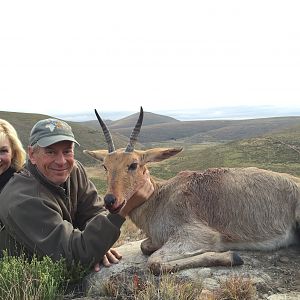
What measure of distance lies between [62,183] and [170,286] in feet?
8.13

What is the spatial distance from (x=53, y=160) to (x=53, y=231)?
1042mm

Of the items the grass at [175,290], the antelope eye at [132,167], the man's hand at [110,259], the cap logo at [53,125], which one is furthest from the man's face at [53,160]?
the grass at [175,290]

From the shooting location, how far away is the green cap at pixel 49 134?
613 centimetres

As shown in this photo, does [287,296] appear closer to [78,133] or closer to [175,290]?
[175,290]

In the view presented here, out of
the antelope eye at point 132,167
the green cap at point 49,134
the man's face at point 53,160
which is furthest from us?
the antelope eye at point 132,167

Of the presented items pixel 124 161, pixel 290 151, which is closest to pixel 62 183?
pixel 124 161

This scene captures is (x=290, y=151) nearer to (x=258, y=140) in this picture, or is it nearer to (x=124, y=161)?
(x=258, y=140)

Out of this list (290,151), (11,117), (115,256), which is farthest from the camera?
(11,117)

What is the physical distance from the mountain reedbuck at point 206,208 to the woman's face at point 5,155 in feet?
5.09

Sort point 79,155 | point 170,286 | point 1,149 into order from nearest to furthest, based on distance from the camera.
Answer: point 170,286, point 1,149, point 79,155

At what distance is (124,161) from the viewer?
282 inches

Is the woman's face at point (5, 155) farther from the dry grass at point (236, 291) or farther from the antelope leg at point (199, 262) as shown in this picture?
the dry grass at point (236, 291)

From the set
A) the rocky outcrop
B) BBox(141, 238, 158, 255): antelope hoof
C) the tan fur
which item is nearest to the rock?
the rocky outcrop

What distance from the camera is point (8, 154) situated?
7.96m
